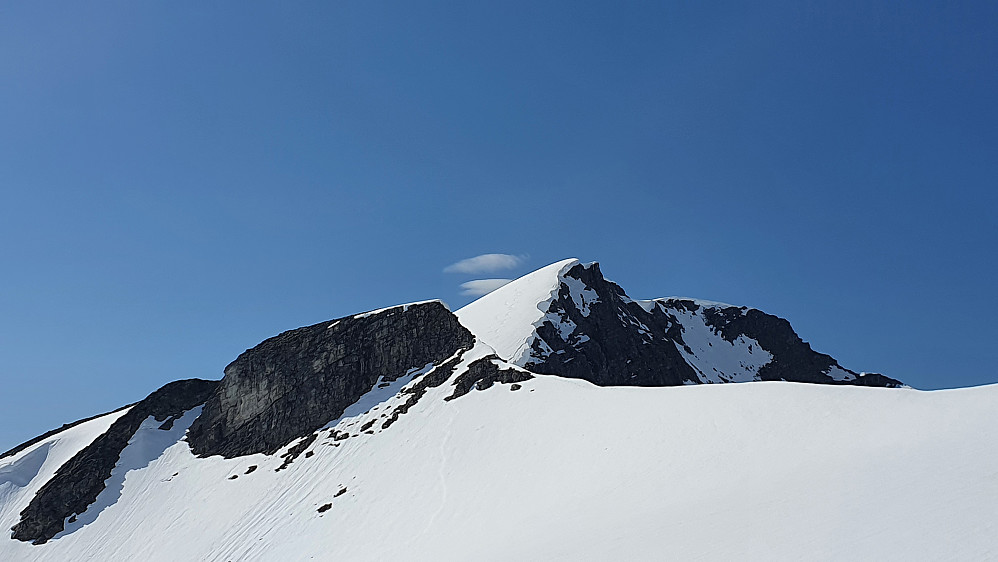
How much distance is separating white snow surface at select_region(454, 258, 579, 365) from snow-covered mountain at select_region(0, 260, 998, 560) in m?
0.56

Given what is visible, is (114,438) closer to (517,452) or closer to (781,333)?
(517,452)

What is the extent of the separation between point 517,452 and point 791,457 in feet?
49.0

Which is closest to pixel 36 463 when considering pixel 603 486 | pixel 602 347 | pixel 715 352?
pixel 603 486

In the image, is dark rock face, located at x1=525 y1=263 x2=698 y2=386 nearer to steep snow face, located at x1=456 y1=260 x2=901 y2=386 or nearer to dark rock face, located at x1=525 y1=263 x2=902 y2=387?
dark rock face, located at x1=525 y1=263 x2=902 y2=387

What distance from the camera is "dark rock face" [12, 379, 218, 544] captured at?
44844 mm

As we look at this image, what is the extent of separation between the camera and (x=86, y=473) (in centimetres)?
4875

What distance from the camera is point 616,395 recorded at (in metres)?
32.4

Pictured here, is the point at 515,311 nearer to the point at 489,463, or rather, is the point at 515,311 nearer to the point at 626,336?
the point at 626,336

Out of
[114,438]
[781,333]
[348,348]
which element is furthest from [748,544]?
[781,333]

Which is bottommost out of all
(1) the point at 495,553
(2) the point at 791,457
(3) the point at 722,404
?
(1) the point at 495,553

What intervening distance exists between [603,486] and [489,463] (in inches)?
379

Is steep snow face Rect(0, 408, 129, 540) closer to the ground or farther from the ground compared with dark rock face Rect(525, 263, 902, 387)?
closer to the ground

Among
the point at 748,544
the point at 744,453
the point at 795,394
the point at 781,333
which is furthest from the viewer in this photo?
the point at 781,333

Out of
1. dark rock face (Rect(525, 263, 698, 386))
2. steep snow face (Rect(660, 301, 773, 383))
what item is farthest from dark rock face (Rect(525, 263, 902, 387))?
steep snow face (Rect(660, 301, 773, 383))
